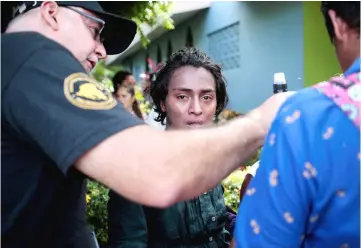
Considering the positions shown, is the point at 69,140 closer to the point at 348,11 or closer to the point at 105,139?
the point at 105,139

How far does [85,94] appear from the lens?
4.73 ft

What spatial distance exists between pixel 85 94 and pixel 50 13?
0.37 meters

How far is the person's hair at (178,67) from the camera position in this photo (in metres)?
2.61

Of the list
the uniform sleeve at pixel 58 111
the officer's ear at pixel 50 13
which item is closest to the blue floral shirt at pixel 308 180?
the uniform sleeve at pixel 58 111

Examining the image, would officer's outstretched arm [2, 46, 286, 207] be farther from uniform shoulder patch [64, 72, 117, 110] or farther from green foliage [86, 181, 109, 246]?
green foliage [86, 181, 109, 246]

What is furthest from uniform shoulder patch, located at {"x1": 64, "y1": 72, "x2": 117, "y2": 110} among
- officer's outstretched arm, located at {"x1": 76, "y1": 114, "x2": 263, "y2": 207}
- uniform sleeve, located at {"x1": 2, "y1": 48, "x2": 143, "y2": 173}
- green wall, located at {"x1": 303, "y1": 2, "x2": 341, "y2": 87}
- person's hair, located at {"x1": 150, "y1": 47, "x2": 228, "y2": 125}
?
green wall, located at {"x1": 303, "y1": 2, "x2": 341, "y2": 87}

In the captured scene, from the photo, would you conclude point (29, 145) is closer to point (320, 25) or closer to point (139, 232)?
point (139, 232)

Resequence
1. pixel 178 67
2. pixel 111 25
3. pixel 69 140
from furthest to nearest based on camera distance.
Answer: pixel 178 67, pixel 111 25, pixel 69 140

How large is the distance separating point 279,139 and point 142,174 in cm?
38

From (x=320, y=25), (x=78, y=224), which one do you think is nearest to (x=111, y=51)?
(x=78, y=224)

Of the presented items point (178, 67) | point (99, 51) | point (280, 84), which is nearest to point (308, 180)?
point (280, 84)

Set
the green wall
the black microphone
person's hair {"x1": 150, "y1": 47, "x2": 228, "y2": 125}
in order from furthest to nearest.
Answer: the green wall
person's hair {"x1": 150, "y1": 47, "x2": 228, "y2": 125}
the black microphone

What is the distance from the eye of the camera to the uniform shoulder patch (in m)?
1.42

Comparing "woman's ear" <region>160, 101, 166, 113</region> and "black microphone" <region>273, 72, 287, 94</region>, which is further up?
"black microphone" <region>273, 72, 287, 94</region>
